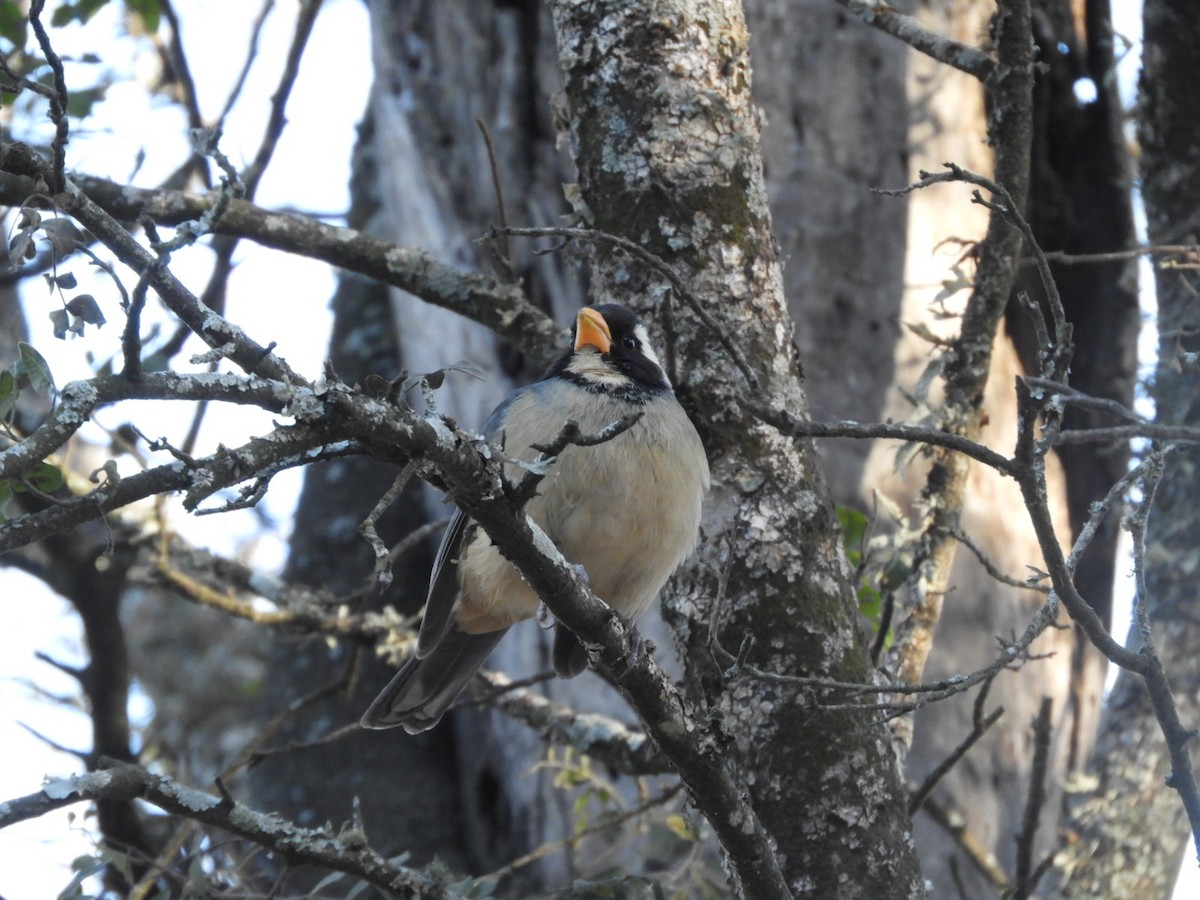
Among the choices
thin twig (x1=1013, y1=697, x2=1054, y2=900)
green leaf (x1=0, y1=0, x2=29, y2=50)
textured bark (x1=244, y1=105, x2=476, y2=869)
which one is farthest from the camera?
textured bark (x1=244, y1=105, x2=476, y2=869)

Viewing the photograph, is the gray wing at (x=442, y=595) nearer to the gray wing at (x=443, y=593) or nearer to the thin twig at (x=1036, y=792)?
the gray wing at (x=443, y=593)

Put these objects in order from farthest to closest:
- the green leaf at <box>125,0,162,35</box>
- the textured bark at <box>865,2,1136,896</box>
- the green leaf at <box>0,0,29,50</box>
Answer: the green leaf at <box>125,0,162,35</box> < the textured bark at <box>865,2,1136,896</box> < the green leaf at <box>0,0,29,50</box>

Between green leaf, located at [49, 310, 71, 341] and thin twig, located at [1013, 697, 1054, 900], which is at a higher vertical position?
green leaf, located at [49, 310, 71, 341]

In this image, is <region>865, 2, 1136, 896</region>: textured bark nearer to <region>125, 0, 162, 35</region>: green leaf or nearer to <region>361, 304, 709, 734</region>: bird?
<region>361, 304, 709, 734</region>: bird

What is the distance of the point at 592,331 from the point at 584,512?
0.51m

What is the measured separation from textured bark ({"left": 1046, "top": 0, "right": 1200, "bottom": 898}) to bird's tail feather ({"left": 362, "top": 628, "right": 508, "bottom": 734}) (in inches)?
77.1

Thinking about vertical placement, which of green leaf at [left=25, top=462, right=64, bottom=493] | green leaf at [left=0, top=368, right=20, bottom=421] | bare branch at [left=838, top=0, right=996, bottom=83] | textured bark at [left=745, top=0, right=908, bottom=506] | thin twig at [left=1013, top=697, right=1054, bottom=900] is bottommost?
thin twig at [left=1013, top=697, right=1054, bottom=900]

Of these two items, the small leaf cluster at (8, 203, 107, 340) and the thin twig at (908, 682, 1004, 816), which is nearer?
the small leaf cluster at (8, 203, 107, 340)

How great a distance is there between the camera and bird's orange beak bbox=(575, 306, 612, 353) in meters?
3.20

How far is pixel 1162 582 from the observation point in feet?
14.1

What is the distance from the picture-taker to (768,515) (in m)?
2.78

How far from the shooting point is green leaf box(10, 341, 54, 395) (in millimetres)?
1931

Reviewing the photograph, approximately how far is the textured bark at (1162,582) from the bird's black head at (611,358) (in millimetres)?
1552

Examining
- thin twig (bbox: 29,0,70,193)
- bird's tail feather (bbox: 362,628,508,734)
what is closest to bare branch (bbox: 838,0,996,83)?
bird's tail feather (bbox: 362,628,508,734)
